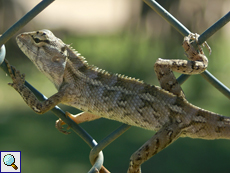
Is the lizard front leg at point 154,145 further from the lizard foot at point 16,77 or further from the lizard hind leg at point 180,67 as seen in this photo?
the lizard foot at point 16,77

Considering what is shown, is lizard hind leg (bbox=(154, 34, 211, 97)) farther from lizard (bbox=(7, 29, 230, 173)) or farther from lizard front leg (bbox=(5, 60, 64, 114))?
lizard front leg (bbox=(5, 60, 64, 114))

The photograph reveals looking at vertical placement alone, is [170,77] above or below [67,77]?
above

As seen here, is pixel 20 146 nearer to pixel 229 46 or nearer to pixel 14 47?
pixel 14 47

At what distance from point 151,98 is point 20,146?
4718mm

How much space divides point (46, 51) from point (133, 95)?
963 mm

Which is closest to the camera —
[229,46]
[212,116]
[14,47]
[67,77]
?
[212,116]

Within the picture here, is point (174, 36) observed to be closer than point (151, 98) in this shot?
No

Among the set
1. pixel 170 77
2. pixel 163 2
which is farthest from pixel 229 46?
pixel 170 77

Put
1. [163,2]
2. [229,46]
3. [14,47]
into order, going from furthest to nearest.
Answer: [229,46], [163,2], [14,47]

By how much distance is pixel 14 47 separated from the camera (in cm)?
1172

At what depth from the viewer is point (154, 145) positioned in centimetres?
288

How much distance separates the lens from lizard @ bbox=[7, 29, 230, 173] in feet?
9.61

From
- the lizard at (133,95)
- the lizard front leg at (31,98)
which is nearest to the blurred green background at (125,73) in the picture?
the lizard at (133,95)

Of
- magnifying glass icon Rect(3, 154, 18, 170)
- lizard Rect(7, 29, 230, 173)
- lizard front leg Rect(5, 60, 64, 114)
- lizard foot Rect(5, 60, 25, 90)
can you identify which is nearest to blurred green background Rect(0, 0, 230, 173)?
magnifying glass icon Rect(3, 154, 18, 170)
